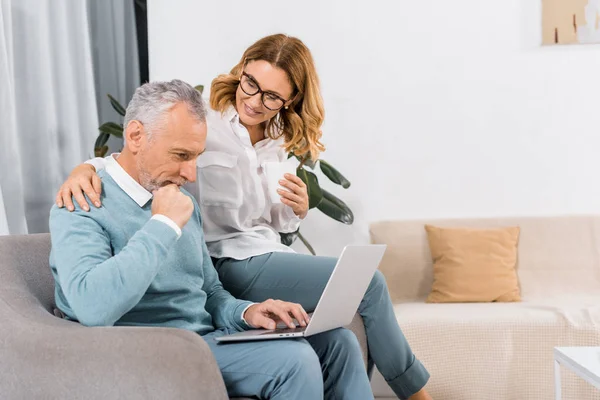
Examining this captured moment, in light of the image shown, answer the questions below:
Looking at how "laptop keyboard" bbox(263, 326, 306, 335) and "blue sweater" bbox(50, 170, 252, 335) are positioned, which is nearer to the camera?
"blue sweater" bbox(50, 170, 252, 335)

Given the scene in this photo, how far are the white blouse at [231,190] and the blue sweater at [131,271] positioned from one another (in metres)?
0.24

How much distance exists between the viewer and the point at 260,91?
212cm

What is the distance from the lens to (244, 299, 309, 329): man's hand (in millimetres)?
1712

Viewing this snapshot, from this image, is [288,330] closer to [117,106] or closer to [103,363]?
[103,363]

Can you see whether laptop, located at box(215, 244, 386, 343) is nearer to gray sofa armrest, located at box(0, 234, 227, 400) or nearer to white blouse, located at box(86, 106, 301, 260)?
gray sofa armrest, located at box(0, 234, 227, 400)

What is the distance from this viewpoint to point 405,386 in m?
2.05

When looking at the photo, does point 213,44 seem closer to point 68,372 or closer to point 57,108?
point 57,108

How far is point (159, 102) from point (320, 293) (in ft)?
2.31

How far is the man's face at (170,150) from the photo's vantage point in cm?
163

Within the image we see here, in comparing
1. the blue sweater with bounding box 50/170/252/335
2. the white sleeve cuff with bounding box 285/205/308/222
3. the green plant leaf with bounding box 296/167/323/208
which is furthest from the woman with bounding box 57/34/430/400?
the green plant leaf with bounding box 296/167/323/208

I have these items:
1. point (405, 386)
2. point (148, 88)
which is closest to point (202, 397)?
point (148, 88)

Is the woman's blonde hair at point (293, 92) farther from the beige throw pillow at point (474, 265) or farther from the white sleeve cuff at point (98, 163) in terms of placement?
the beige throw pillow at point (474, 265)

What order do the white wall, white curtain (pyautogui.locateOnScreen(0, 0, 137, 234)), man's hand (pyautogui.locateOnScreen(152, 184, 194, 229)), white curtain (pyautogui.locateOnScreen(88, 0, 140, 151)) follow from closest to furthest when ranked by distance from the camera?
man's hand (pyautogui.locateOnScreen(152, 184, 194, 229)) → white curtain (pyautogui.locateOnScreen(0, 0, 137, 234)) → white curtain (pyautogui.locateOnScreen(88, 0, 140, 151)) → the white wall

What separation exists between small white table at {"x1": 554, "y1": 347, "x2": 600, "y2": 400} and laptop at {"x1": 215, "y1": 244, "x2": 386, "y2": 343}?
0.62m
